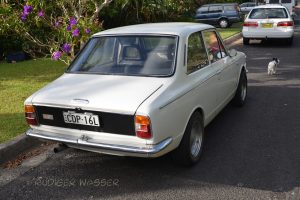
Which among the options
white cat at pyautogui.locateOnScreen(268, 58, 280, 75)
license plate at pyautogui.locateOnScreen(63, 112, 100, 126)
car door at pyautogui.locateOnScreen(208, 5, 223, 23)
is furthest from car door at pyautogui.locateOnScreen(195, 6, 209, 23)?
license plate at pyautogui.locateOnScreen(63, 112, 100, 126)

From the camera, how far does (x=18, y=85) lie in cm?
791

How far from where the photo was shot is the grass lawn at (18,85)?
17.8 ft

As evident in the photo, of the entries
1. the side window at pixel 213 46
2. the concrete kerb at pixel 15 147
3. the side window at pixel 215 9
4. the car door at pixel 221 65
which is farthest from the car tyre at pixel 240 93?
the side window at pixel 215 9

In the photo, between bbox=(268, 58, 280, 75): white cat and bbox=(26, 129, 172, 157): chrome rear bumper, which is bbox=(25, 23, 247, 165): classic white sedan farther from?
bbox=(268, 58, 280, 75): white cat

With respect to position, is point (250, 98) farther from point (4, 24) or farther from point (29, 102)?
point (4, 24)

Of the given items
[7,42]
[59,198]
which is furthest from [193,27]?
[7,42]

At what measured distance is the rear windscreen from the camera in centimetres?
1398

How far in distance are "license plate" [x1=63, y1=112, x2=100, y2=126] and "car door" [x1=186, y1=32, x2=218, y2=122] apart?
1070 mm

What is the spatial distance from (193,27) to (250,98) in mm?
2880

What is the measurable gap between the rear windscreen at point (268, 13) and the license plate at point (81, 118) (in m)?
11.8

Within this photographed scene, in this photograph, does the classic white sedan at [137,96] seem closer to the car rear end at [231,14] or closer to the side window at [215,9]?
the car rear end at [231,14]

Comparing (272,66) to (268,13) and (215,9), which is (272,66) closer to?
(268,13)

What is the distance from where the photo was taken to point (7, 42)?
487 inches

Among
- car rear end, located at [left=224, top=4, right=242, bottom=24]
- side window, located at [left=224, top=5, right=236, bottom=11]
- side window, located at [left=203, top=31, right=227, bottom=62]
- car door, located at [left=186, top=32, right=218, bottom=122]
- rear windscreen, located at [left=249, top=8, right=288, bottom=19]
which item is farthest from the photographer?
side window, located at [left=224, top=5, right=236, bottom=11]
